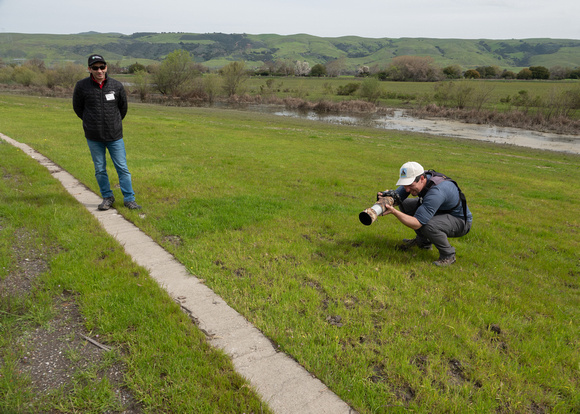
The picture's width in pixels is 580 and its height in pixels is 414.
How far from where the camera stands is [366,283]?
4.62 m

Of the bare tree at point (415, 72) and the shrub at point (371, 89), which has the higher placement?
the bare tree at point (415, 72)

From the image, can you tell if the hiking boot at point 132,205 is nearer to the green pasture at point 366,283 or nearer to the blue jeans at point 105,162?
the blue jeans at point 105,162

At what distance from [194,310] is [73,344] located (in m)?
1.20

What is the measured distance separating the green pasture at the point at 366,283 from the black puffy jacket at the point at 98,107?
1.58 meters

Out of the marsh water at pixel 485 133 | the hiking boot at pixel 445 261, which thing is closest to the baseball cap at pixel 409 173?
the hiking boot at pixel 445 261

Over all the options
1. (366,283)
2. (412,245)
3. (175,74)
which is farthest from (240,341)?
(175,74)

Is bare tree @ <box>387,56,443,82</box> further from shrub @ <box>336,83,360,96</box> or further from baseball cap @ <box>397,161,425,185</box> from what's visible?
baseball cap @ <box>397,161,425,185</box>

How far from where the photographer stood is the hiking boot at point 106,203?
22.5ft

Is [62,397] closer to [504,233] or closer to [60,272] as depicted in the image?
[60,272]

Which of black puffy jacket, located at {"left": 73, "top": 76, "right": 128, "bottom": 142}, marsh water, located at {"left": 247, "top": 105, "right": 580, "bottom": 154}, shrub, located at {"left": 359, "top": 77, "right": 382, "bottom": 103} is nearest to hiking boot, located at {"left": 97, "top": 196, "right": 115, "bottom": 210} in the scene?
black puffy jacket, located at {"left": 73, "top": 76, "right": 128, "bottom": 142}

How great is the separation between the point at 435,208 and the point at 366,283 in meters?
1.49

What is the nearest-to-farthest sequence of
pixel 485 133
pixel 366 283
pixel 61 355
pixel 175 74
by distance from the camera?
pixel 61 355
pixel 366 283
pixel 485 133
pixel 175 74

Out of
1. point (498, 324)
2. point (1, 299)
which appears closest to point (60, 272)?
point (1, 299)

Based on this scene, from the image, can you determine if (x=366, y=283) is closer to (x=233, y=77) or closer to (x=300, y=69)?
(x=233, y=77)
